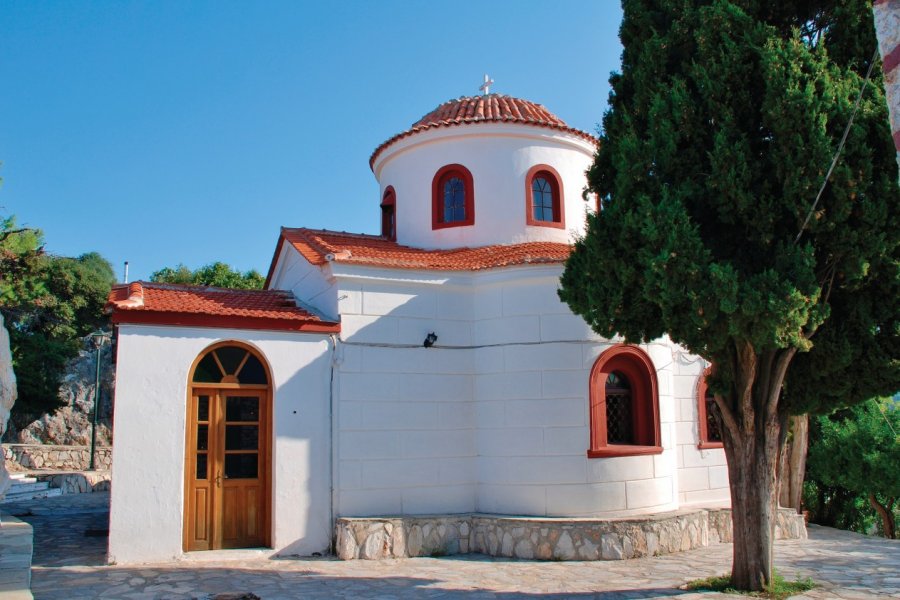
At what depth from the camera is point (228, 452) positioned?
389 inches

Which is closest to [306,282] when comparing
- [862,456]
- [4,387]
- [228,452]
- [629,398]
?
[228,452]

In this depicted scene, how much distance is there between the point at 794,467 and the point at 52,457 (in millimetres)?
25317

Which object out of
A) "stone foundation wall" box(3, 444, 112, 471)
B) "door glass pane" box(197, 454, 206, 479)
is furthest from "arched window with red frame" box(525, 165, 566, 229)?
"stone foundation wall" box(3, 444, 112, 471)

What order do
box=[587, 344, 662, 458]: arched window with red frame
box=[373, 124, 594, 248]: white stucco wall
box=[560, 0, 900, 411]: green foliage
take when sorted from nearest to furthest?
box=[560, 0, 900, 411]: green foliage → box=[587, 344, 662, 458]: arched window with red frame → box=[373, 124, 594, 248]: white stucco wall

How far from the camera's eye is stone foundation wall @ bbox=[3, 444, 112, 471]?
26.2 meters

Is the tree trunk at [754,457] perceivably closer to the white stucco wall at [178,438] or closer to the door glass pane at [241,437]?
the white stucco wall at [178,438]

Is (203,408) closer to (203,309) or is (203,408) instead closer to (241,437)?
(241,437)

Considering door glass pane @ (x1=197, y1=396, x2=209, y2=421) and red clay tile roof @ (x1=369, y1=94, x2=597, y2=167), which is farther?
red clay tile roof @ (x1=369, y1=94, x2=597, y2=167)

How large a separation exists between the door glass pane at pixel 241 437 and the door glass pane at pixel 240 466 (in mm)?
113

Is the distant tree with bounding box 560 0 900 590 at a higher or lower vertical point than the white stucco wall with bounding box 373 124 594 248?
lower

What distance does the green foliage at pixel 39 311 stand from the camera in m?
23.1

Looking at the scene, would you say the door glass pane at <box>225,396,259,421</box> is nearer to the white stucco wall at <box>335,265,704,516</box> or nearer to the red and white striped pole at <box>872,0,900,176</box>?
the white stucco wall at <box>335,265,704,516</box>

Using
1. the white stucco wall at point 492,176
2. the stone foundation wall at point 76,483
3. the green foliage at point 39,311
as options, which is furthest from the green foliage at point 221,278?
the white stucco wall at point 492,176

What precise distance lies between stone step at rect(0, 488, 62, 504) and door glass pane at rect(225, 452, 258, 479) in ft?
34.6
